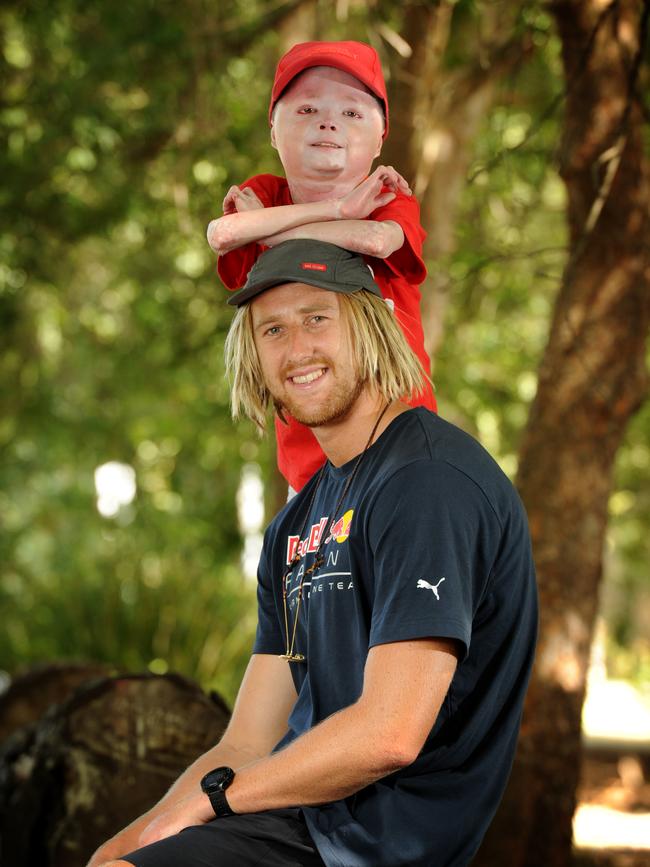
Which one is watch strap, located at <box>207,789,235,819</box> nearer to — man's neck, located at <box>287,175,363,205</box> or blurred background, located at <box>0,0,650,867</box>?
man's neck, located at <box>287,175,363,205</box>

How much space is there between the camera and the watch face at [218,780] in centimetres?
252

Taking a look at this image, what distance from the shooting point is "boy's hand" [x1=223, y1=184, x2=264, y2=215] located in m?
3.14

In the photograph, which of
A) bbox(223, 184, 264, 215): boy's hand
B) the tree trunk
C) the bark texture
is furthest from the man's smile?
the tree trunk

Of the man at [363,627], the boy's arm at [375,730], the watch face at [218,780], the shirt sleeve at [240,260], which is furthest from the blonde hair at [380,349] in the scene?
the watch face at [218,780]

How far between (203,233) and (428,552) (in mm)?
7022

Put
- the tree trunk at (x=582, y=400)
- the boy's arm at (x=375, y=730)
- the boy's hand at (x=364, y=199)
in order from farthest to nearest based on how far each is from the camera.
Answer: the tree trunk at (x=582, y=400) → the boy's hand at (x=364, y=199) → the boy's arm at (x=375, y=730)

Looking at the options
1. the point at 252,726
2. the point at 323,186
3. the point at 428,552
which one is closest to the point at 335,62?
the point at 323,186

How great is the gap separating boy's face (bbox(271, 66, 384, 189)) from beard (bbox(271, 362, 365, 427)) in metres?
0.70

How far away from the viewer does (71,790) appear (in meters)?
4.52

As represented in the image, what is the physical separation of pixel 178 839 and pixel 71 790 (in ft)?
7.35

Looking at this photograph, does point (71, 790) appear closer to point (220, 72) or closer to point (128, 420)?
point (220, 72)

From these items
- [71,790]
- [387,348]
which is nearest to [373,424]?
[387,348]

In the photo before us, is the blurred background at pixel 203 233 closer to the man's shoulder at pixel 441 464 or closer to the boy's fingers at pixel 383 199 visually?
the boy's fingers at pixel 383 199

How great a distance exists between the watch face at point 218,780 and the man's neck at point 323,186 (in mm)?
1472
